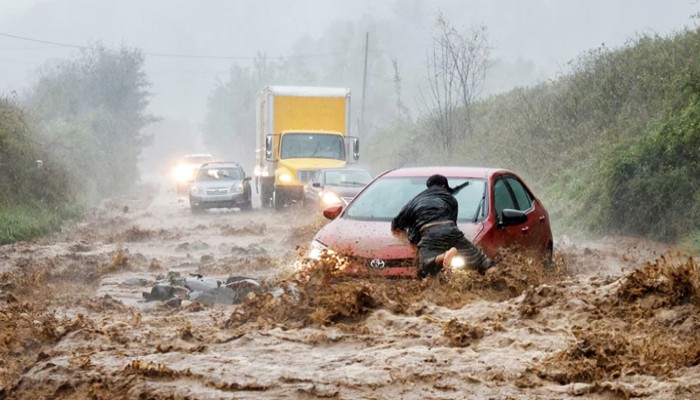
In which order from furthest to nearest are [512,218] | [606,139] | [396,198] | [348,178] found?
[606,139]
[348,178]
[396,198]
[512,218]

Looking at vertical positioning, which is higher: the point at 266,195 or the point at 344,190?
the point at 344,190

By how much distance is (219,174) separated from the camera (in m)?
33.8

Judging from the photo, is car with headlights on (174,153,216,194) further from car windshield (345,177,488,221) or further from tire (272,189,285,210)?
car windshield (345,177,488,221)

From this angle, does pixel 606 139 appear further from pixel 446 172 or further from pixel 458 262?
pixel 458 262

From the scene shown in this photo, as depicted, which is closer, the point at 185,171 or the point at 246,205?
the point at 246,205

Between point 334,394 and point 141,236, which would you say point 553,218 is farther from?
point 334,394

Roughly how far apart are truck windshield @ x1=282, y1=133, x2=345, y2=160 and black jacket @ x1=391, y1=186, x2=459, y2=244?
20.2 meters

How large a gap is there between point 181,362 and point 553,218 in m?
18.4

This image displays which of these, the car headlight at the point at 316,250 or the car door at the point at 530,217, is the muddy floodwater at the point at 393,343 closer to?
the car headlight at the point at 316,250

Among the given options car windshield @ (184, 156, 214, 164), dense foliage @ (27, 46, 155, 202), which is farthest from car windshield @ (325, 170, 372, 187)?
car windshield @ (184, 156, 214, 164)

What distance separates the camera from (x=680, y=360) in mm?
6527

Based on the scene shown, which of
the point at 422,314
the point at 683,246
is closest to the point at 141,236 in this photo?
the point at 683,246

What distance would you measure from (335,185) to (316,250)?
15.1m

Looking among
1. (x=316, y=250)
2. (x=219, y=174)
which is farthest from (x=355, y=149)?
(x=316, y=250)
